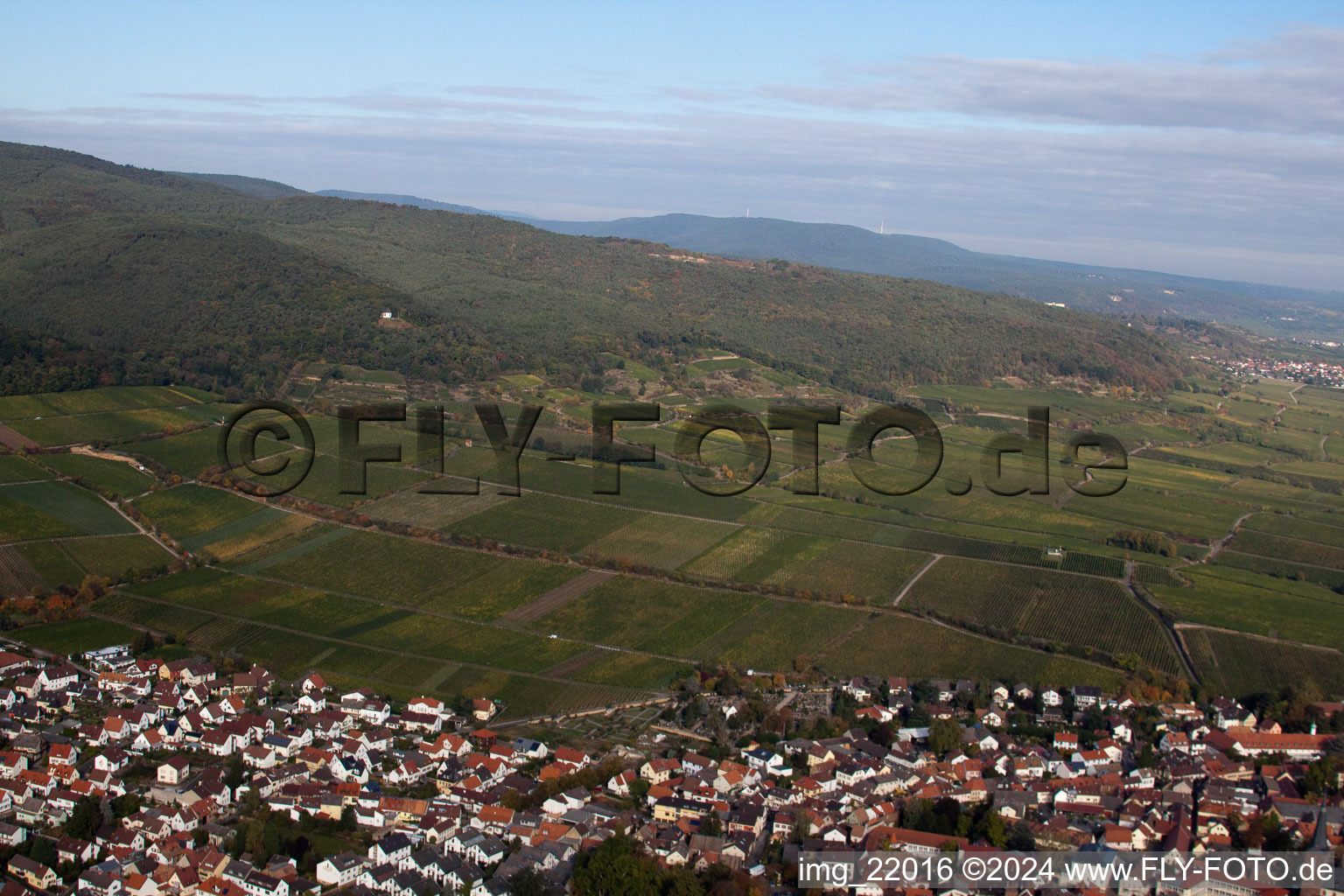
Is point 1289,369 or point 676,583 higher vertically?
point 1289,369

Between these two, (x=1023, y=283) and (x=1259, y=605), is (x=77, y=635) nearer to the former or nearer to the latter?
(x=1259, y=605)

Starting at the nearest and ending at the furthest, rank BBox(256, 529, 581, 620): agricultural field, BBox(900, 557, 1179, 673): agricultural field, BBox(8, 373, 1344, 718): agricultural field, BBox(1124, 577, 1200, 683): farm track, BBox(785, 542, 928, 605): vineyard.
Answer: BBox(1124, 577, 1200, 683): farm track → BBox(8, 373, 1344, 718): agricultural field → BBox(900, 557, 1179, 673): agricultural field → BBox(256, 529, 581, 620): agricultural field → BBox(785, 542, 928, 605): vineyard

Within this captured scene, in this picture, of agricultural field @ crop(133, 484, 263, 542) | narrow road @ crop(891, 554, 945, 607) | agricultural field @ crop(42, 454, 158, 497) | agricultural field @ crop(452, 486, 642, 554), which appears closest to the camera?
narrow road @ crop(891, 554, 945, 607)

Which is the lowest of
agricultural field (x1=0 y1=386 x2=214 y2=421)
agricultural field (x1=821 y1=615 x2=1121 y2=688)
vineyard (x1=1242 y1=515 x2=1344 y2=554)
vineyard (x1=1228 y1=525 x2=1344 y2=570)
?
agricultural field (x1=821 y1=615 x2=1121 y2=688)

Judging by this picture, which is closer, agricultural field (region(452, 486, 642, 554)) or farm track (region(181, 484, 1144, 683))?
farm track (region(181, 484, 1144, 683))

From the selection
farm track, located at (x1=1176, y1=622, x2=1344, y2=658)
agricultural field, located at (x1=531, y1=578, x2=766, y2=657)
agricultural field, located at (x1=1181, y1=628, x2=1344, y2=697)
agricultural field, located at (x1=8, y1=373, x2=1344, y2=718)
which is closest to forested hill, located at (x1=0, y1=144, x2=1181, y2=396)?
agricultural field, located at (x1=8, y1=373, x2=1344, y2=718)

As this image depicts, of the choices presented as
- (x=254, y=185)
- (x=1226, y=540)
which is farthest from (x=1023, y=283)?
(x=1226, y=540)

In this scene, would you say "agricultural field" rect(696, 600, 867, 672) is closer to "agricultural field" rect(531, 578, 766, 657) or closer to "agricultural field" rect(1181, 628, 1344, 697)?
"agricultural field" rect(531, 578, 766, 657)
